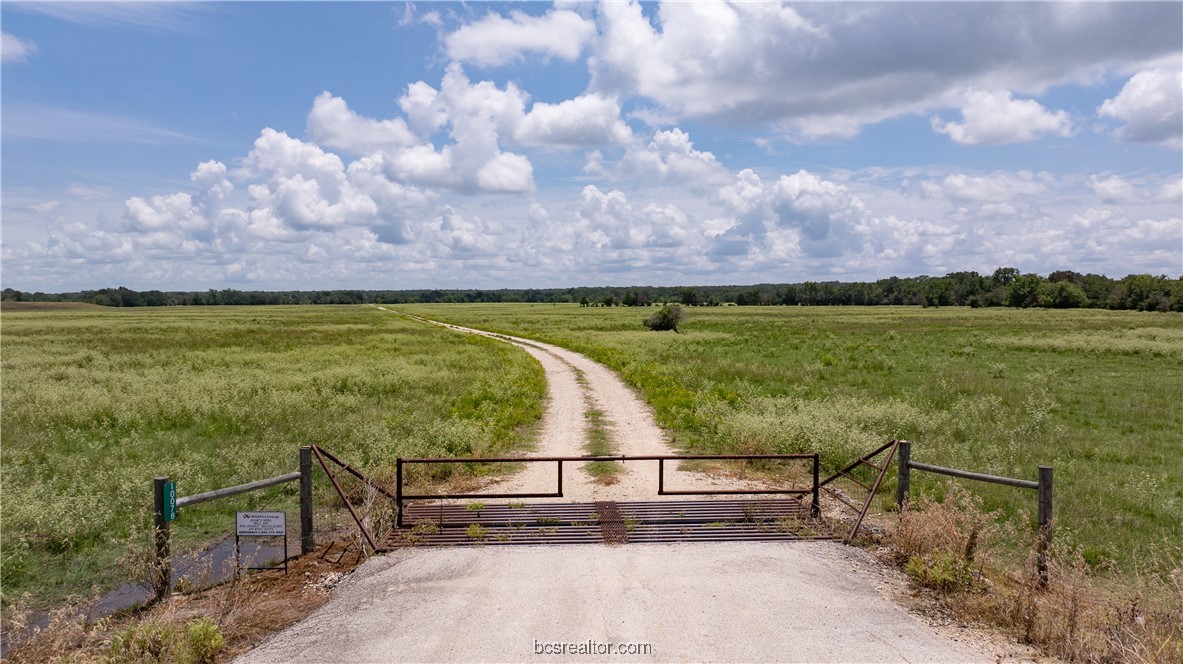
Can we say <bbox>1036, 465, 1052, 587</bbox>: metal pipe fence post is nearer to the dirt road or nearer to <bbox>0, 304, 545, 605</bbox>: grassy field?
the dirt road

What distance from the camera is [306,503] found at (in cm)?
925

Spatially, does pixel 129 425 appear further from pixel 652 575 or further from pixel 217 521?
pixel 652 575

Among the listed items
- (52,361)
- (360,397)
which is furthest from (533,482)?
(52,361)

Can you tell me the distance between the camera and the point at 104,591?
28.9 feet

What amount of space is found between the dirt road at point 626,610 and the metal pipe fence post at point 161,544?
6.79ft

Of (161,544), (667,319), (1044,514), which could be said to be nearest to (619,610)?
(1044,514)

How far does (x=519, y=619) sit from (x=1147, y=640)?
18.5 feet

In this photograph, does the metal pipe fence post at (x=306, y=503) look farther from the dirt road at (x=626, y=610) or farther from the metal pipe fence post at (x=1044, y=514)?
the metal pipe fence post at (x=1044, y=514)

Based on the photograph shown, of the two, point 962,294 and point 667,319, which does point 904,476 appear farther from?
point 962,294

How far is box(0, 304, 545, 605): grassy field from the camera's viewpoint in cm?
1039

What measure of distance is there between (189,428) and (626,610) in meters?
16.5

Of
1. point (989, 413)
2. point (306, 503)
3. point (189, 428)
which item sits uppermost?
point (306, 503)

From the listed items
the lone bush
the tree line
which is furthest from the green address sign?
the tree line

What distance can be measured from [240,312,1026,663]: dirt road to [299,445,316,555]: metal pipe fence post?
4.62ft
